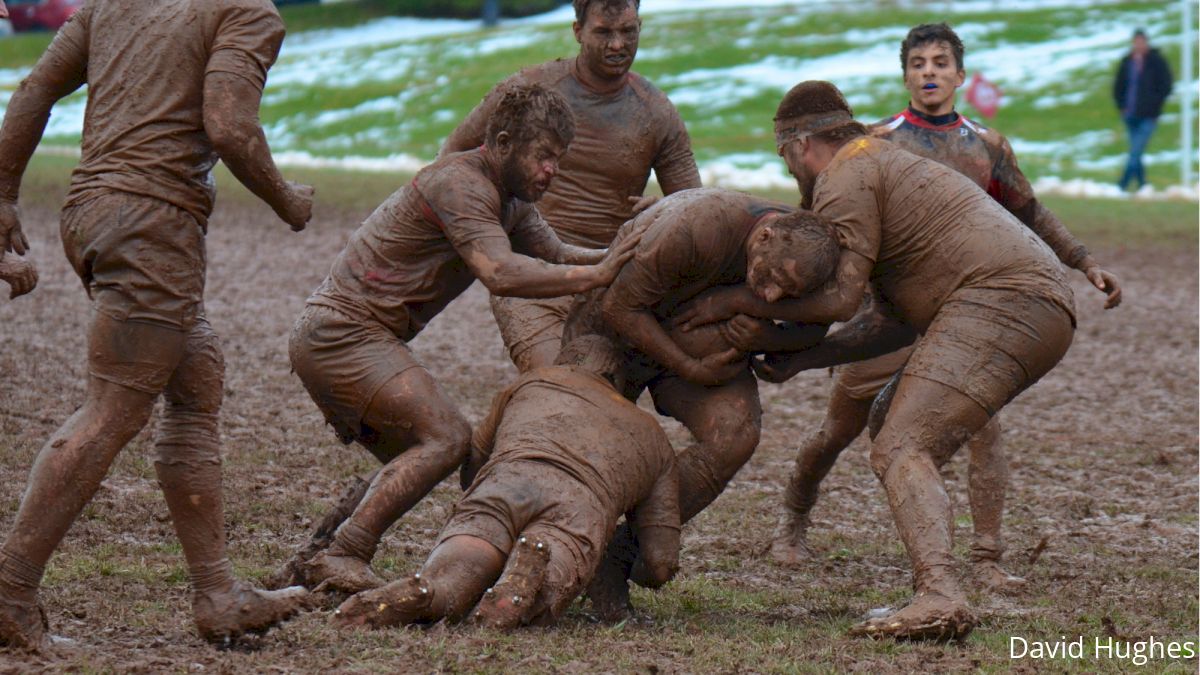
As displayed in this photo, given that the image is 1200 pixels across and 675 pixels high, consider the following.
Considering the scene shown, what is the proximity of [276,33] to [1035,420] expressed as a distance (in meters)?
6.89

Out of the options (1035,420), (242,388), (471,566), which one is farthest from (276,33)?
(1035,420)

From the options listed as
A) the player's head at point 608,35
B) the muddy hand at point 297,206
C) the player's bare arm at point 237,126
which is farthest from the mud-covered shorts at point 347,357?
the player's head at point 608,35

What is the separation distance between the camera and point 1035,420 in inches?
433

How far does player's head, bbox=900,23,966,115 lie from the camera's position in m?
7.56

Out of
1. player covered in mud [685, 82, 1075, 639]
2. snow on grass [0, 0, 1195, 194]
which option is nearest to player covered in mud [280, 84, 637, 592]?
player covered in mud [685, 82, 1075, 639]

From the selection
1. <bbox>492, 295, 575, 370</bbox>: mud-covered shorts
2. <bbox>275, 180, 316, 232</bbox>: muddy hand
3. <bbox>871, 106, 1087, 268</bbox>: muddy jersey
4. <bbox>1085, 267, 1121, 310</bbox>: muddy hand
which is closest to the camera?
<bbox>275, 180, 316, 232</bbox>: muddy hand

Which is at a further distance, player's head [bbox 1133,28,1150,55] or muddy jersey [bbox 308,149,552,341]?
player's head [bbox 1133,28,1150,55]

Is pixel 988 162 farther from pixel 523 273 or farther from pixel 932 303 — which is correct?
pixel 523 273

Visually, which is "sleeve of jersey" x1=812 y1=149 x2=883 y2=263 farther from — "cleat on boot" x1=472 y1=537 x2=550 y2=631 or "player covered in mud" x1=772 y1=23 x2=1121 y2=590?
"cleat on boot" x1=472 y1=537 x2=550 y2=631

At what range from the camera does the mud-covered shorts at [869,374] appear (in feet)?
23.9

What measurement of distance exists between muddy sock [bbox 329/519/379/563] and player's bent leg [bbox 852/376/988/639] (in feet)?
5.70

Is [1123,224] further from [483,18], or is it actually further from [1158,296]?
[483,18]

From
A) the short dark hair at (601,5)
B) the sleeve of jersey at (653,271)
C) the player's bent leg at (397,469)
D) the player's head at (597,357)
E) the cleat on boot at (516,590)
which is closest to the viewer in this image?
the cleat on boot at (516,590)

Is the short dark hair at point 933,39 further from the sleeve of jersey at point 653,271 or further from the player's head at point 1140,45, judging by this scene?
the player's head at point 1140,45
